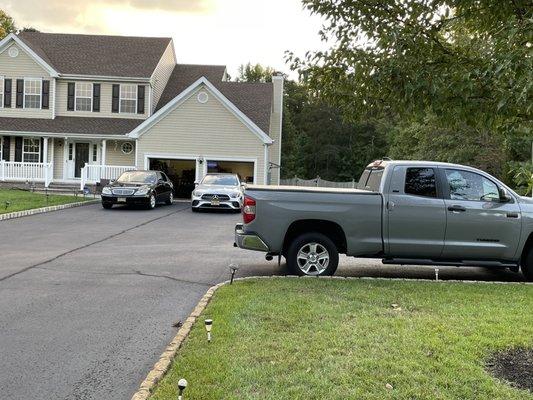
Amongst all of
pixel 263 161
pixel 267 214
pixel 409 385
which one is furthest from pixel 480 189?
pixel 263 161

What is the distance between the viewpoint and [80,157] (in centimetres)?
3155

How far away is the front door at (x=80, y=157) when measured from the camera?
31.5 m

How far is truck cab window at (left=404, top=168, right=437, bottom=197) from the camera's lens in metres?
8.97

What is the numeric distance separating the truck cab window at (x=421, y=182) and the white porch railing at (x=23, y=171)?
25.0 meters

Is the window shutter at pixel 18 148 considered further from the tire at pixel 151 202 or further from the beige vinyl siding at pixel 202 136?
the tire at pixel 151 202

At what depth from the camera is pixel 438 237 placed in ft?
29.1

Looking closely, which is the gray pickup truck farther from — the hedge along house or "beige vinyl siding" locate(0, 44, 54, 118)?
"beige vinyl siding" locate(0, 44, 54, 118)

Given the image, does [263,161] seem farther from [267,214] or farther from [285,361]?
[285,361]

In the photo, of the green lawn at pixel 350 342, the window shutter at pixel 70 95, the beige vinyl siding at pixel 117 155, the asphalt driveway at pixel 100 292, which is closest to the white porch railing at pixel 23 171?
the beige vinyl siding at pixel 117 155

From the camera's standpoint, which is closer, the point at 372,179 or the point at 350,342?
the point at 350,342

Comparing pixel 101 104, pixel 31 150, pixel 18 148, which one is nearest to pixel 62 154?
pixel 31 150

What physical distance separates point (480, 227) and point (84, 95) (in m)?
27.9

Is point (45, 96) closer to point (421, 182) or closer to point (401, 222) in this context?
point (421, 182)

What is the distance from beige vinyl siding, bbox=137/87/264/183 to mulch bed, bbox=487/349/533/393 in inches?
925
